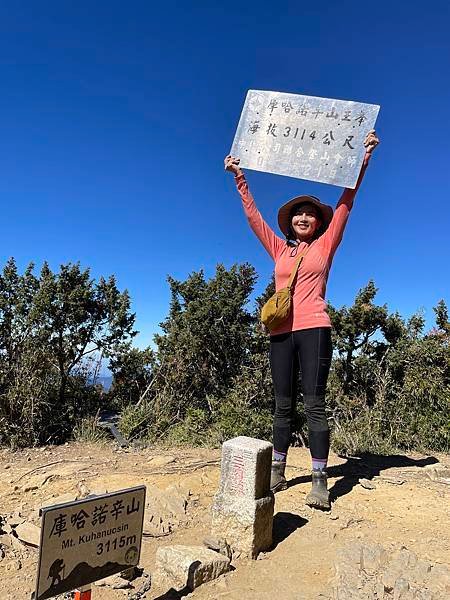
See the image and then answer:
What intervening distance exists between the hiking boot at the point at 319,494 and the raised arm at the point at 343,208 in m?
1.76

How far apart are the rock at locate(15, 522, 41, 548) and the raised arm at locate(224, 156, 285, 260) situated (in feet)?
9.44

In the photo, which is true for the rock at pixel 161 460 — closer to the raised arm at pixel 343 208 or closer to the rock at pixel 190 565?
the rock at pixel 190 565

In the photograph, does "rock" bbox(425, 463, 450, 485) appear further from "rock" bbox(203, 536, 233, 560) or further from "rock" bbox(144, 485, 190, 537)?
"rock" bbox(203, 536, 233, 560)

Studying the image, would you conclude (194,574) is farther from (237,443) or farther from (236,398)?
(236,398)

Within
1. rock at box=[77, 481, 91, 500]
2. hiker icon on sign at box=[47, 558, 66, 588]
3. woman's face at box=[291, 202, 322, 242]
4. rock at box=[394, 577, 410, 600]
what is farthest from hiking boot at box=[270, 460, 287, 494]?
hiker icon on sign at box=[47, 558, 66, 588]

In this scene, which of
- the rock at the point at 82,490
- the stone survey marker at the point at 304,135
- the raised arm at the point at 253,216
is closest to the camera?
the stone survey marker at the point at 304,135

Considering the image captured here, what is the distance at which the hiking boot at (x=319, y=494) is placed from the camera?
3.70 metres

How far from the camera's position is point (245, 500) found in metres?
3.12

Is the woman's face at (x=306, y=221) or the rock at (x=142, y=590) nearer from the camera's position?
the rock at (x=142, y=590)

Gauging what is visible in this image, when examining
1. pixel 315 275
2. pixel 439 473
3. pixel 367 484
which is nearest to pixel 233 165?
pixel 315 275

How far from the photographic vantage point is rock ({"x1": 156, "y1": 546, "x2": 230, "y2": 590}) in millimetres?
2740

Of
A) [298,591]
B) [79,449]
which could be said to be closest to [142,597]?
[298,591]

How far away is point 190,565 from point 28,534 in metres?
1.62

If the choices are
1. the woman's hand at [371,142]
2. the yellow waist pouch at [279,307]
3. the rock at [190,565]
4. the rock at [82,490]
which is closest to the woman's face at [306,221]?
the yellow waist pouch at [279,307]
